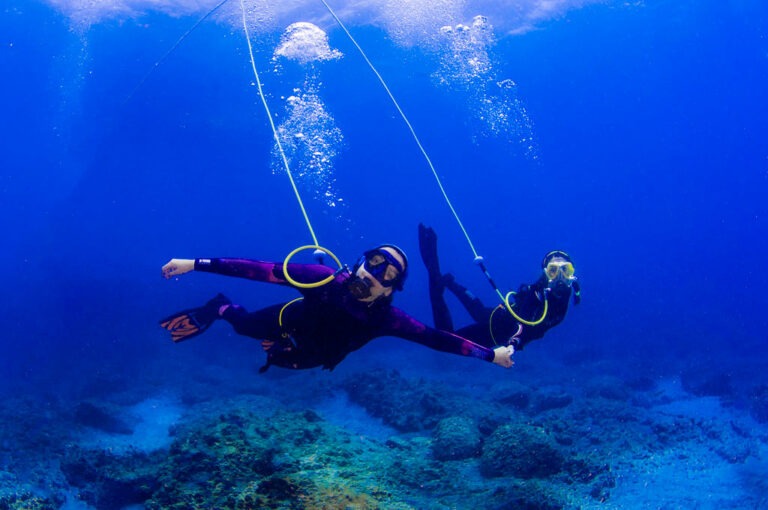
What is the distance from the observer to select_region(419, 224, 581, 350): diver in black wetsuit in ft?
22.3

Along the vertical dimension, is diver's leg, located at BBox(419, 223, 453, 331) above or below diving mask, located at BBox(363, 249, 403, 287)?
above

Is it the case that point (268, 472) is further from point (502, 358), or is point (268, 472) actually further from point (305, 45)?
point (305, 45)

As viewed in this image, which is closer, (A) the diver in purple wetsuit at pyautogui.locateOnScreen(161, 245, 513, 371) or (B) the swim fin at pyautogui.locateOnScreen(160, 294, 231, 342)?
(A) the diver in purple wetsuit at pyautogui.locateOnScreen(161, 245, 513, 371)

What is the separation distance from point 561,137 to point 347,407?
67.1m

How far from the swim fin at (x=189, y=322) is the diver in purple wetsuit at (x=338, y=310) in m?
1.30

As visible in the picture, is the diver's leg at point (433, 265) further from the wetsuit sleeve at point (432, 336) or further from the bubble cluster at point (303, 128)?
the bubble cluster at point (303, 128)

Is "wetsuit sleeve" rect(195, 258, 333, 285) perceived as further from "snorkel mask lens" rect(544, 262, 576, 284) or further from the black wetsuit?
"snorkel mask lens" rect(544, 262, 576, 284)

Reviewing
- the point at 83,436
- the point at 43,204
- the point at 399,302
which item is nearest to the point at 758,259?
the point at 399,302

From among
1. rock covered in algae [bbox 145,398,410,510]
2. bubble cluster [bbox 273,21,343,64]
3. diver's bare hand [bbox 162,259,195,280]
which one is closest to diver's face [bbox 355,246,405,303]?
diver's bare hand [bbox 162,259,195,280]

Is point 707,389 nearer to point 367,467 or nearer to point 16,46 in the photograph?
point 367,467

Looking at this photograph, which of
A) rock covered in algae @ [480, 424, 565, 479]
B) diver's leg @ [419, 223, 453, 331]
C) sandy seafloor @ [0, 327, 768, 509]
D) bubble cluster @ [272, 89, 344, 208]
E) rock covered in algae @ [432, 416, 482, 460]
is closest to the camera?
sandy seafloor @ [0, 327, 768, 509]

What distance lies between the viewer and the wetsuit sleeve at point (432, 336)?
4637mm

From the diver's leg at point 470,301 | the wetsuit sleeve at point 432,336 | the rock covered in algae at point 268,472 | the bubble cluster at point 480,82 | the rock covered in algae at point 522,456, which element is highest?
the bubble cluster at point 480,82

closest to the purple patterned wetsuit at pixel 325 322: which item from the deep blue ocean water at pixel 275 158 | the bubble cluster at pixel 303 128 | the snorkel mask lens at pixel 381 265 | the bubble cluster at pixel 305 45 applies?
the snorkel mask lens at pixel 381 265
